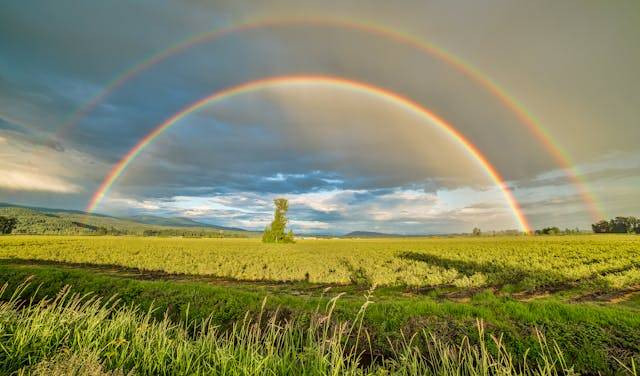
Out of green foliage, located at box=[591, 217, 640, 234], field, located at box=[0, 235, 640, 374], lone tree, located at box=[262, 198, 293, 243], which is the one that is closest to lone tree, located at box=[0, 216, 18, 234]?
lone tree, located at box=[262, 198, 293, 243]

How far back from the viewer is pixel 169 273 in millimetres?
30969

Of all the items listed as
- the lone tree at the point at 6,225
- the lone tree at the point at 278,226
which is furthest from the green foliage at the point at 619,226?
the lone tree at the point at 6,225

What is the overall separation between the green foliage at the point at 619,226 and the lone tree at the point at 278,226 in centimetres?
17694

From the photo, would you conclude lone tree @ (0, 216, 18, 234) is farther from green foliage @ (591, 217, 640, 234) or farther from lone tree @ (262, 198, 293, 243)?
green foliage @ (591, 217, 640, 234)

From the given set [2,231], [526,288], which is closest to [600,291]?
[526,288]

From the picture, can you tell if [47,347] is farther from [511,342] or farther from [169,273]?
[169,273]

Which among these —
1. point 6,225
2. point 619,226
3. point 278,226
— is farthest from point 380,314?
point 619,226

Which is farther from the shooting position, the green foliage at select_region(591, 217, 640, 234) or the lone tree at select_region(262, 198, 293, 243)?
the green foliage at select_region(591, 217, 640, 234)

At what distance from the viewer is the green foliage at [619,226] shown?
575 feet

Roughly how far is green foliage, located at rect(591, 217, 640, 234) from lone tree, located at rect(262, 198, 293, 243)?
17694 centimetres

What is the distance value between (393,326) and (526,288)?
1660 cm

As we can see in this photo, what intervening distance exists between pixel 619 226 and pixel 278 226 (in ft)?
612

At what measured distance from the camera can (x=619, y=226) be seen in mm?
180625

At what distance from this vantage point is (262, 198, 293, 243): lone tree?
100688 millimetres
